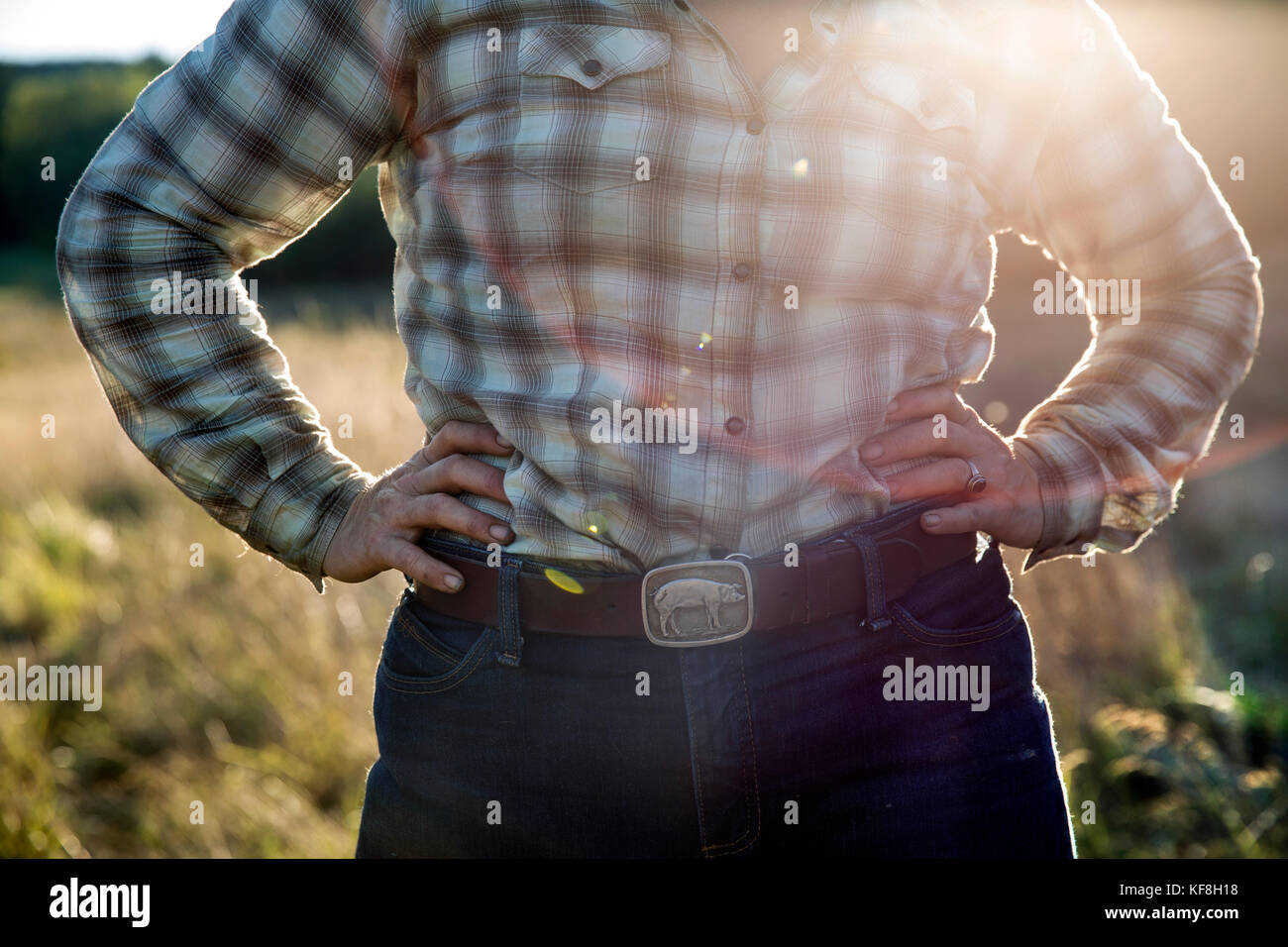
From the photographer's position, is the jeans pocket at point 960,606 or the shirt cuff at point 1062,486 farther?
the shirt cuff at point 1062,486

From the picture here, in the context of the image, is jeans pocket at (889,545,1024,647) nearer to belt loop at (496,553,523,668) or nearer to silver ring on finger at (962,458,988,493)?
silver ring on finger at (962,458,988,493)

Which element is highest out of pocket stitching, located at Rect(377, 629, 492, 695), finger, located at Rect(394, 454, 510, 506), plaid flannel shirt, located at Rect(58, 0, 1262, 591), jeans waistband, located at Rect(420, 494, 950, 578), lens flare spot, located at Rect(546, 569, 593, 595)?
plaid flannel shirt, located at Rect(58, 0, 1262, 591)

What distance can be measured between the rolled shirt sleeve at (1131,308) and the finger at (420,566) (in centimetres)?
82

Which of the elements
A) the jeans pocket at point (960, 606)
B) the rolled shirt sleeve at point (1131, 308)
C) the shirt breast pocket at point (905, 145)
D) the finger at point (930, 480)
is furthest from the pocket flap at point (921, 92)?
the jeans pocket at point (960, 606)

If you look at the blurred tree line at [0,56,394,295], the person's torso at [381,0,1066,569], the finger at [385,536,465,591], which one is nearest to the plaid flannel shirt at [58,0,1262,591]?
the person's torso at [381,0,1066,569]

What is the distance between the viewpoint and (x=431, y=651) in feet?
4.05

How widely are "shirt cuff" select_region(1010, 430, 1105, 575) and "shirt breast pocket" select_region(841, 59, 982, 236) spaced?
1.34 feet

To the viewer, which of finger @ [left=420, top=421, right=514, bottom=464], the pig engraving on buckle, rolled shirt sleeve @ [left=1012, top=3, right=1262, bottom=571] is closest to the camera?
the pig engraving on buckle

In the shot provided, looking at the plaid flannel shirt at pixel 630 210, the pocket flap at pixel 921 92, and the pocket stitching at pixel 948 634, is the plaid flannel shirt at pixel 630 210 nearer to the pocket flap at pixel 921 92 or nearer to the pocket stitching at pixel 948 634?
the pocket flap at pixel 921 92

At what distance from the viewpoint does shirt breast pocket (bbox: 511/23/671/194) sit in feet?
3.71

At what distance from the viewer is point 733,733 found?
3.74ft

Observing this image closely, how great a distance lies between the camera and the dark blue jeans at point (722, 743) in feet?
3.77
